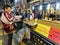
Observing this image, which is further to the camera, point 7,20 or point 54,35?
point 7,20

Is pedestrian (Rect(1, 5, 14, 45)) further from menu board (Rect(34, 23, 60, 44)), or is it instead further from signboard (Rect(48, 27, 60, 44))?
signboard (Rect(48, 27, 60, 44))

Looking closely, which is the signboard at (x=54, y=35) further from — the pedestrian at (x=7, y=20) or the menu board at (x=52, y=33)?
the pedestrian at (x=7, y=20)

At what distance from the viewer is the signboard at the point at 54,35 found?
197cm

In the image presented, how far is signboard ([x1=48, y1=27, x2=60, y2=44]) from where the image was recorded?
1970 millimetres

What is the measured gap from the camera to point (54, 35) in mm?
2088

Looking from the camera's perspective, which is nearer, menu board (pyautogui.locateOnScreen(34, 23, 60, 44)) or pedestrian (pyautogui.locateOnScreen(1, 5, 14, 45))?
menu board (pyautogui.locateOnScreen(34, 23, 60, 44))

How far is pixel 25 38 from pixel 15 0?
5.86 feet

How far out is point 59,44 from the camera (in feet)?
6.04

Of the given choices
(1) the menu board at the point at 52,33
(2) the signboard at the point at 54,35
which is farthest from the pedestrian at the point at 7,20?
(2) the signboard at the point at 54,35

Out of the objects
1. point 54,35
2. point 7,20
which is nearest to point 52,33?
point 54,35

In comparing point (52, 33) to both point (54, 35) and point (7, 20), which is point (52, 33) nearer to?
point (54, 35)

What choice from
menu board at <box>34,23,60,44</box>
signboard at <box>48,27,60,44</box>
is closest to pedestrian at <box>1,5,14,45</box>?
menu board at <box>34,23,60,44</box>

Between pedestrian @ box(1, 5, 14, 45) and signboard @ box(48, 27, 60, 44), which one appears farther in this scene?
pedestrian @ box(1, 5, 14, 45)

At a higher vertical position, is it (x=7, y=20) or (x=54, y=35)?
(x=7, y=20)
